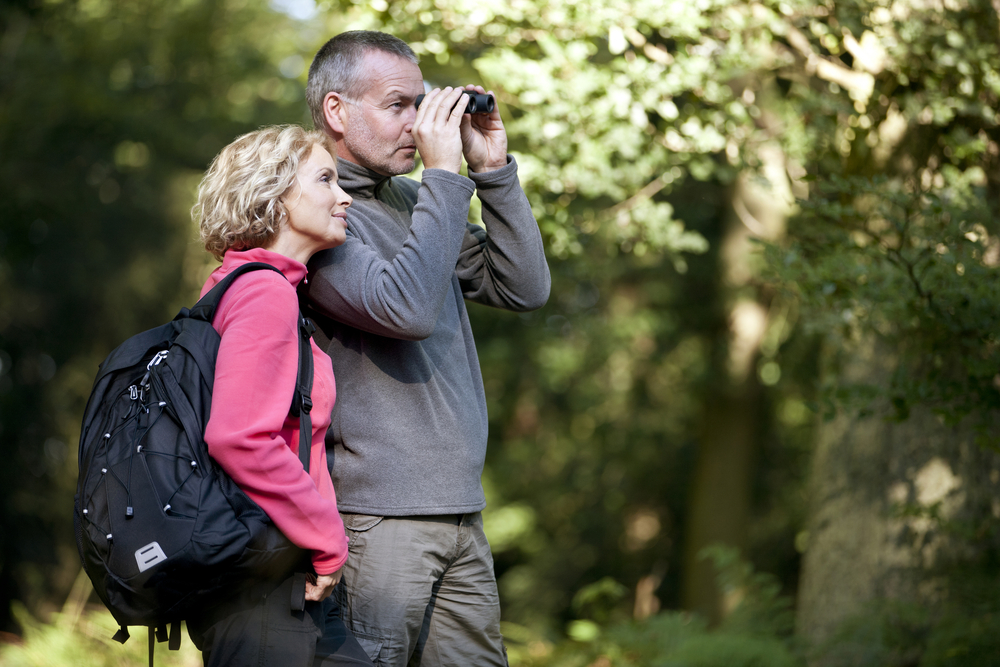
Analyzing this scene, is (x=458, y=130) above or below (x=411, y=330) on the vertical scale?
above

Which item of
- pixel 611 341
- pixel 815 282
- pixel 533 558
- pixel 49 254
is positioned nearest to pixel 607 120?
pixel 815 282

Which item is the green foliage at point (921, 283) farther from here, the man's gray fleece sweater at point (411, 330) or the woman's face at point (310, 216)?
the woman's face at point (310, 216)

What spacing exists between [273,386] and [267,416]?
0.22ft

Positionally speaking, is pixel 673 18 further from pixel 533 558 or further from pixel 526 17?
pixel 533 558

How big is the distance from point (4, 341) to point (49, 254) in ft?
4.08

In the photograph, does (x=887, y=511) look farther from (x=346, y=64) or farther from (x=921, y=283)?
(x=346, y=64)

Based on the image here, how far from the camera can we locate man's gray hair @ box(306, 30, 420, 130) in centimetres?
213

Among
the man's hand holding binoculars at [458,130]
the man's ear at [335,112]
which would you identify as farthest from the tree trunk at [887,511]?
the man's ear at [335,112]

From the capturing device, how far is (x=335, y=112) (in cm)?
215

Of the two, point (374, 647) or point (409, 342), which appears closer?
point (374, 647)

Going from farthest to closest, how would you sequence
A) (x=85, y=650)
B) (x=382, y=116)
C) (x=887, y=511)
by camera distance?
(x=85, y=650)
(x=887, y=511)
(x=382, y=116)

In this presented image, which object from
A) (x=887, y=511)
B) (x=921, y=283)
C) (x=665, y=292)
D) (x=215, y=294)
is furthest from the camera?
(x=665, y=292)

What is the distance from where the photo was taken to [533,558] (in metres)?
10.6

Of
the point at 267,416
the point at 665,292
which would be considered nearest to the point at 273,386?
the point at 267,416
